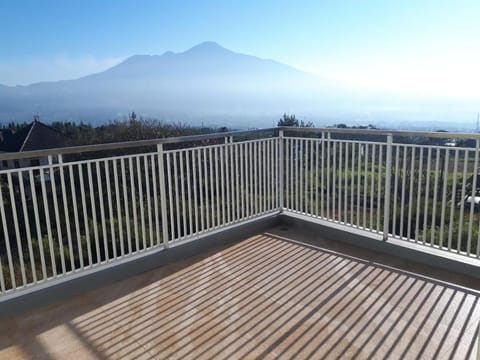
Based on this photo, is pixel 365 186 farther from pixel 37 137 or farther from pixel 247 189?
pixel 37 137

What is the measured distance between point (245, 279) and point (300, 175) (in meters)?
1.53

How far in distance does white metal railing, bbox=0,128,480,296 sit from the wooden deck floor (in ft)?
1.31

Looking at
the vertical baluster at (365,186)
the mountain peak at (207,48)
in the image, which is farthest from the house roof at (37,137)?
the mountain peak at (207,48)

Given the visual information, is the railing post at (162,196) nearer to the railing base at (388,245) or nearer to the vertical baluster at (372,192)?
the railing base at (388,245)

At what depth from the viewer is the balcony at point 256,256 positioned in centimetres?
196

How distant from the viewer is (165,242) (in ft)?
9.92

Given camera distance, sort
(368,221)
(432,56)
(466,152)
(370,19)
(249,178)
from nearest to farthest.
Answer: (466,152) → (368,221) → (249,178) → (370,19) → (432,56)

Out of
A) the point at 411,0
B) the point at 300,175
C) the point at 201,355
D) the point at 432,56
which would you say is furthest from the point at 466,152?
the point at 432,56

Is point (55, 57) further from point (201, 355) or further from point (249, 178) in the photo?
point (201, 355)

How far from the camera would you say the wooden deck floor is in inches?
72.8

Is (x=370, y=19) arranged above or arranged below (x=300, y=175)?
above

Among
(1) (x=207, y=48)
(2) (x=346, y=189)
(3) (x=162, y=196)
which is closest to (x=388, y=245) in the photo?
(2) (x=346, y=189)

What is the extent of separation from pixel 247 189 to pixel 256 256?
0.85 metres

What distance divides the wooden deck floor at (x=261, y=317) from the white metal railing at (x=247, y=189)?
1.31ft
